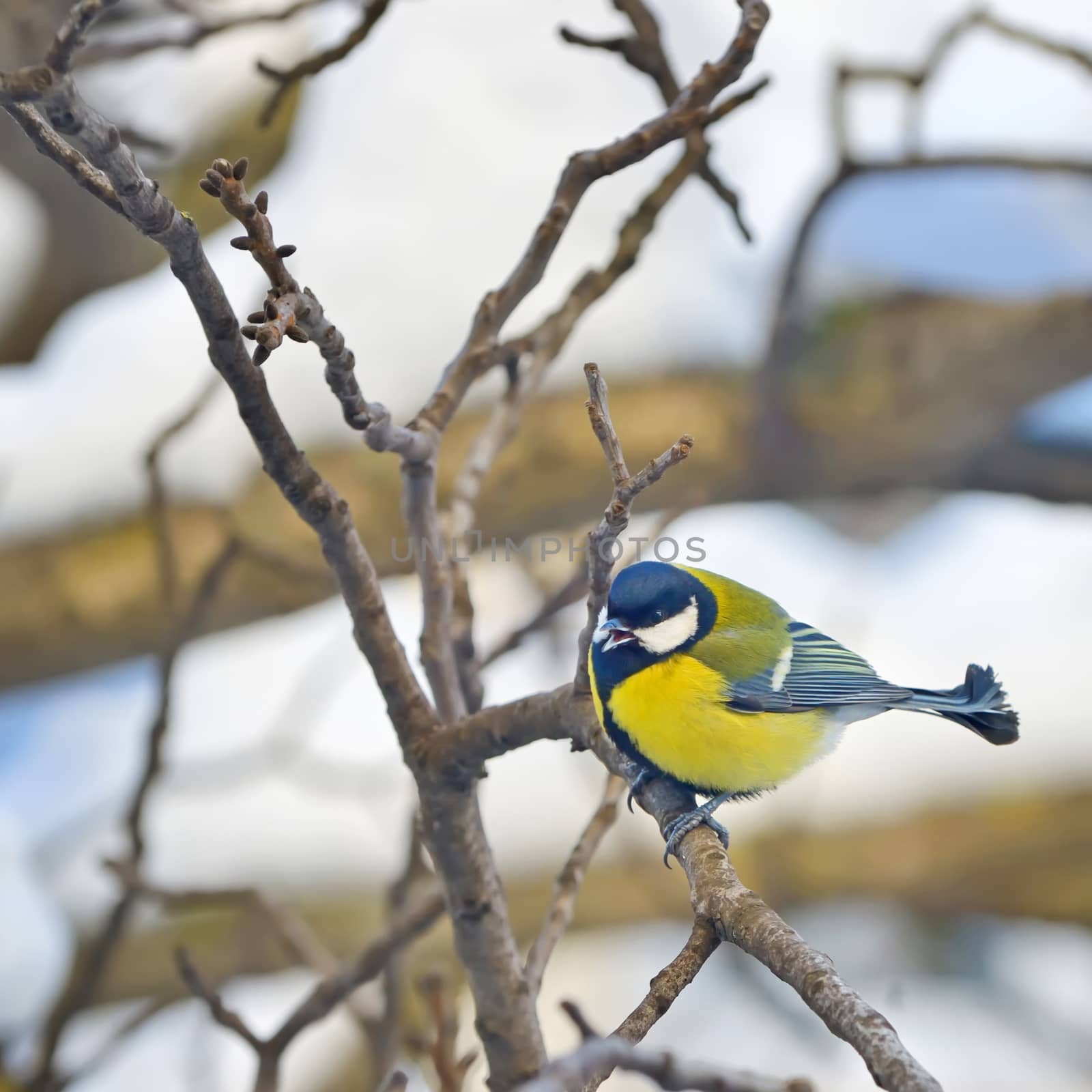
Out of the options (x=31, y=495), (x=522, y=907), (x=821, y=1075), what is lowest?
(x=821, y=1075)

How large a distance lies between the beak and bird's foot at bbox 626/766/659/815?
58 millimetres

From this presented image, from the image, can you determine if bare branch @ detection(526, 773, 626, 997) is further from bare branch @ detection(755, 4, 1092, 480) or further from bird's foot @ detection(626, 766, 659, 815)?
bare branch @ detection(755, 4, 1092, 480)

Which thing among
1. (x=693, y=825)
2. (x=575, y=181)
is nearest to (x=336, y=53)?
(x=575, y=181)

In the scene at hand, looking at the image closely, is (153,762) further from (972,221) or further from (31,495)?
(972,221)

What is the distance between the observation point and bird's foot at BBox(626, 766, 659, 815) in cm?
48

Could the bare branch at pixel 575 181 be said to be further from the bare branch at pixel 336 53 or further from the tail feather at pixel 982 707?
the tail feather at pixel 982 707

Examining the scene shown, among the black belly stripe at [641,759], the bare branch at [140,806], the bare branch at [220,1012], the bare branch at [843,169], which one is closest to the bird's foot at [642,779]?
the black belly stripe at [641,759]

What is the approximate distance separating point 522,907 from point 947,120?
107 cm

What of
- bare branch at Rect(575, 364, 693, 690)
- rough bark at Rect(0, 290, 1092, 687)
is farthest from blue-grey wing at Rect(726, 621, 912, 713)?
rough bark at Rect(0, 290, 1092, 687)

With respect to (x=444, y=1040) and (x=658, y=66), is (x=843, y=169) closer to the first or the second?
(x=658, y=66)

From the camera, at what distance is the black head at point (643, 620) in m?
0.51

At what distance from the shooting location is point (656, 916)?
1331 mm

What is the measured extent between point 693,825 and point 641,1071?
208mm

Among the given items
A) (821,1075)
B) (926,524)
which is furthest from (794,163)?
(821,1075)
